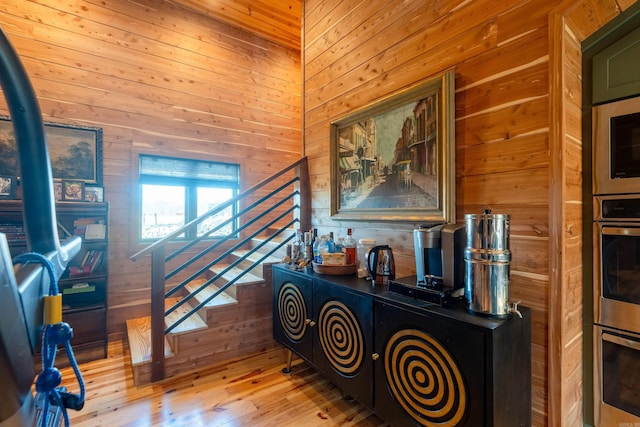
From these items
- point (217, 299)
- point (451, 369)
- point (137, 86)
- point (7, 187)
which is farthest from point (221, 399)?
point (137, 86)

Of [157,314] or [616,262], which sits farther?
[157,314]

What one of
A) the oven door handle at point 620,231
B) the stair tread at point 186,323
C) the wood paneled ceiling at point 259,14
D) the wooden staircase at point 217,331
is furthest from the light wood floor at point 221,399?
the wood paneled ceiling at point 259,14

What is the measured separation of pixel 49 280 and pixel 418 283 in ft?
4.92

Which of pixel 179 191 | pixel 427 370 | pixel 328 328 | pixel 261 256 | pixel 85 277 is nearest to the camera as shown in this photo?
pixel 427 370

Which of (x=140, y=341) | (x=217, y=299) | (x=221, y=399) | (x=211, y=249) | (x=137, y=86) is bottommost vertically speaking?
(x=221, y=399)

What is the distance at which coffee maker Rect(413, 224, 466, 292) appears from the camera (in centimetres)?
150

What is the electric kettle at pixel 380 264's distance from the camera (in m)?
1.92

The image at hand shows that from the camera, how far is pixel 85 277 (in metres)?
2.75

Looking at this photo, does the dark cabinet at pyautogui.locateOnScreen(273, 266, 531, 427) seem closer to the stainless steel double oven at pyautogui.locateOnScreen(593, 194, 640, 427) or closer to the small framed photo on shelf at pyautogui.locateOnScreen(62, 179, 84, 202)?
the stainless steel double oven at pyautogui.locateOnScreen(593, 194, 640, 427)

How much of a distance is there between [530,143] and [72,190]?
363cm

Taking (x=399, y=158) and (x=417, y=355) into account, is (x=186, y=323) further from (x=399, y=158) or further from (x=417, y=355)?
(x=399, y=158)

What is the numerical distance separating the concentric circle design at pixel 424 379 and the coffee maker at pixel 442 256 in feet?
0.91

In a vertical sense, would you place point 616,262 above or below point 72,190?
below

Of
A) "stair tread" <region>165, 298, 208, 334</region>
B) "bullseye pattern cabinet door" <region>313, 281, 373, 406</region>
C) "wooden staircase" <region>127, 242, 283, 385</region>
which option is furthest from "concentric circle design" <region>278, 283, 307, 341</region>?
"stair tread" <region>165, 298, 208, 334</region>
